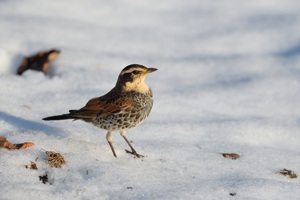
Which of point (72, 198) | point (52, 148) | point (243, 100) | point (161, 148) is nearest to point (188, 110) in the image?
point (243, 100)

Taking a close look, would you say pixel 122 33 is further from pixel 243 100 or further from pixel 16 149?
pixel 16 149

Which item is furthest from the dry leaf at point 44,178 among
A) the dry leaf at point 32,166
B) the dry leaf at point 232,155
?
the dry leaf at point 232,155

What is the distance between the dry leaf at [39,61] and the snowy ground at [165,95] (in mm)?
118

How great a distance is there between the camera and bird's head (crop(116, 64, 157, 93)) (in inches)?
276

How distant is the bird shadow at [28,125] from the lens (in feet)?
22.6

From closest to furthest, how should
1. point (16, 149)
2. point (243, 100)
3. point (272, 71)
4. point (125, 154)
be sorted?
point (16, 149)
point (125, 154)
point (243, 100)
point (272, 71)

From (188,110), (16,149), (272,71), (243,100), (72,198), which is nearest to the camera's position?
(72,198)

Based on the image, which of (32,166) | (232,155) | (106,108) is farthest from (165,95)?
(32,166)

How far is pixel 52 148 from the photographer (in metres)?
6.27

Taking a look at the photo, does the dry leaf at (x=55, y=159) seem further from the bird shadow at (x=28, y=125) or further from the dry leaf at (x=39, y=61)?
the dry leaf at (x=39, y=61)

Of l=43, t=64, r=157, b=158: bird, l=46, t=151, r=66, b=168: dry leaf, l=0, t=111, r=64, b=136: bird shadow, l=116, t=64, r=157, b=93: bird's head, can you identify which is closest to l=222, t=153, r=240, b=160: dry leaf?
l=43, t=64, r=157, b=158: bird

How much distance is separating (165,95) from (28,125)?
9.27 ft

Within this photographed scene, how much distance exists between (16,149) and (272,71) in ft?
17.8

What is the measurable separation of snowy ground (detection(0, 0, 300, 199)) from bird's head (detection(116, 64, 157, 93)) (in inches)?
27.7
